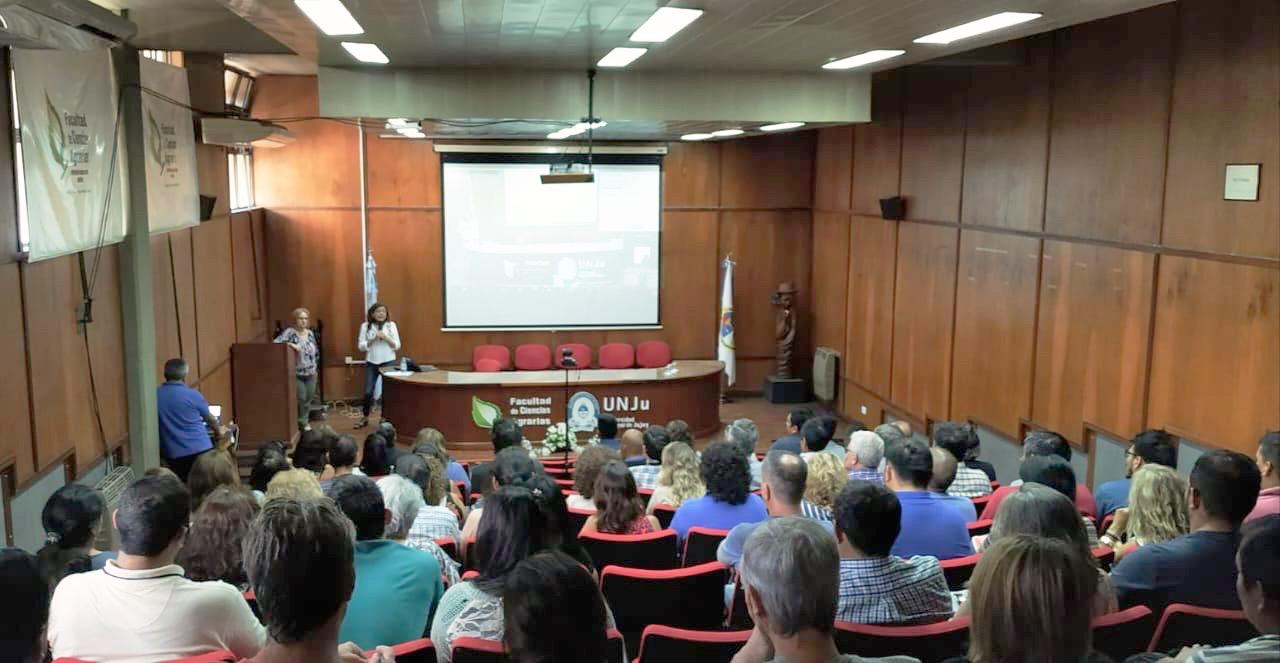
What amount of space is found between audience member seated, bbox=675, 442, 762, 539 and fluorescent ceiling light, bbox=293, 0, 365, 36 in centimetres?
297

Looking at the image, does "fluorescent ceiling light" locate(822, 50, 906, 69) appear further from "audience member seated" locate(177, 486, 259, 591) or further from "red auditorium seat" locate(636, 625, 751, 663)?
"audience member seated" locate(177, 486, 259, 591)

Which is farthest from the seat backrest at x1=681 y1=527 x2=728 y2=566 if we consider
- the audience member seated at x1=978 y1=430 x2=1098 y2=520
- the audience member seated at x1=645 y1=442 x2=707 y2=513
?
the audience member seated at x1=978 y1=430 x2=1098 y2=520

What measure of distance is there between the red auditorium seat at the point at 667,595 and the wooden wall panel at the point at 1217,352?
3.76m

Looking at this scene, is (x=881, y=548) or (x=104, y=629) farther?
(x=881, y=548)

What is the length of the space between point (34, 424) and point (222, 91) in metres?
4.47

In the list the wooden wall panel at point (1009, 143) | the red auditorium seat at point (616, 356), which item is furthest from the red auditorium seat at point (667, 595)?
the red auditorium seat at point (616, 356)

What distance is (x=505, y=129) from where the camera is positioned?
1029 cm

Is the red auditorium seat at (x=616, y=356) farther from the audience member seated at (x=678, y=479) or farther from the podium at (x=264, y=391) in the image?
the audience member seated at (x=678, y=479)

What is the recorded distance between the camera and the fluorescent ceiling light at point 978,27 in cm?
532

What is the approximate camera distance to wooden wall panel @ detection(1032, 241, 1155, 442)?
6586 millimetres

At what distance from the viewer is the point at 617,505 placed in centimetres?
404

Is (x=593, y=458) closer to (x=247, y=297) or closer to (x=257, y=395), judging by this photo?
(x=257, y=395)

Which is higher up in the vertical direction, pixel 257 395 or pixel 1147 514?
pixel 1147 514

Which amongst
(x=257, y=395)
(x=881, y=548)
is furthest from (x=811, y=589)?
(x=257, y=395)
